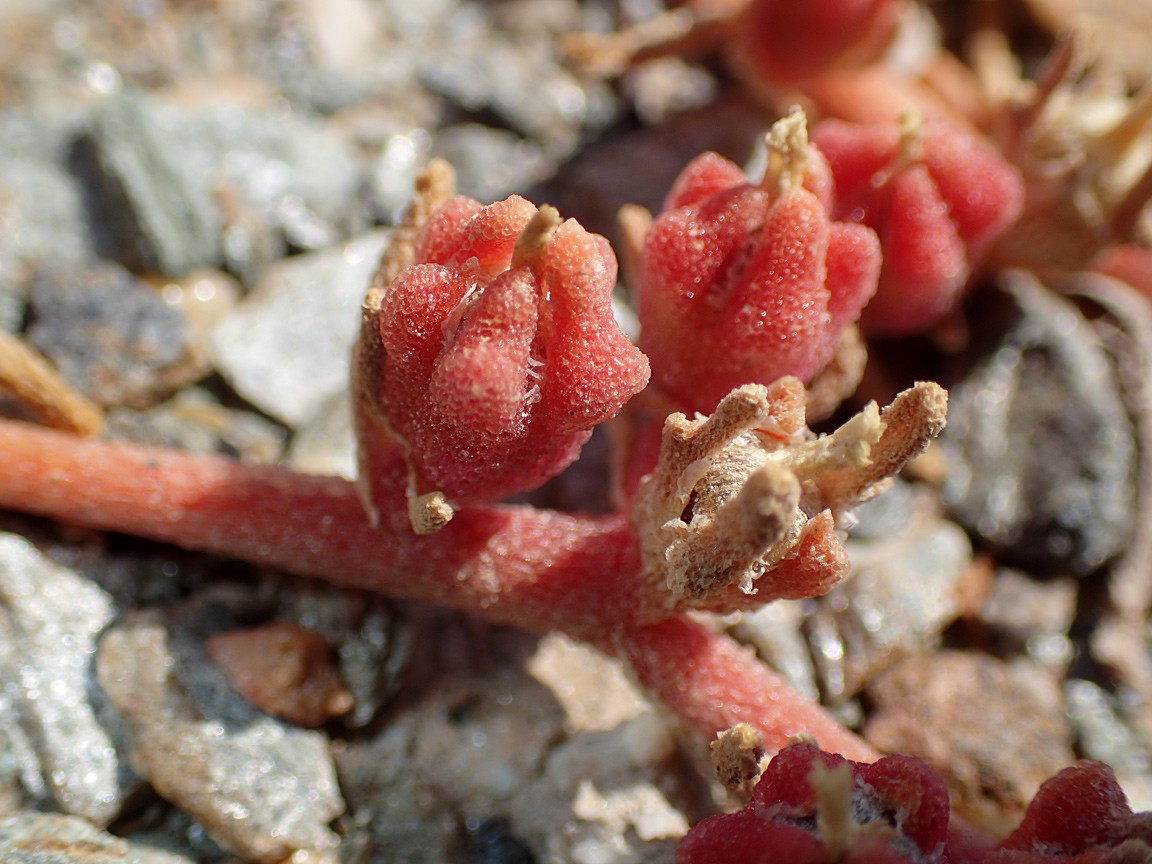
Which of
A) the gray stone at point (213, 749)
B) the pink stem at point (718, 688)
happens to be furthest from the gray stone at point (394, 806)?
the pink stem at point (718, 688)

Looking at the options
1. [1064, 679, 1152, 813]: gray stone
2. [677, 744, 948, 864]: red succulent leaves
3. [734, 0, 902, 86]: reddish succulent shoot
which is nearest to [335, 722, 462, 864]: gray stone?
[677, 744, 948, 864]: red succulent leaves

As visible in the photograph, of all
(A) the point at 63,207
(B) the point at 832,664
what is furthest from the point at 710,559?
(A) the point at 63,207

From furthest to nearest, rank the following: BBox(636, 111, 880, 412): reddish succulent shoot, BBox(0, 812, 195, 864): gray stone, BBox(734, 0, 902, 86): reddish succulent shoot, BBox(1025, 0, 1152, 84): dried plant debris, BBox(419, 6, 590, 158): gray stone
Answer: BBox(1025, 0, 1152, 84): dried plant debris, BBox(419, 6, 590, 158): gray stone, BBox(734, 0, 902, 86): reddish succulent shoot, BBox(636, 111, 880, 412): reddish succulent shoot, BBox(0, 812, 195, 864): gray stone

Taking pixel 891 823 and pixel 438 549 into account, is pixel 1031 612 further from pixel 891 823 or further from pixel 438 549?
pixel 438 549

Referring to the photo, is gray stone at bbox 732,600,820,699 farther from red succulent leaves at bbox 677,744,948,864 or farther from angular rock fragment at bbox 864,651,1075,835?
red succulent leaves at bbox 677,744,948,864

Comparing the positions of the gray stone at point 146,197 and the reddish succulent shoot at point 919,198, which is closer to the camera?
the reddish succulent shoot at point 919,198

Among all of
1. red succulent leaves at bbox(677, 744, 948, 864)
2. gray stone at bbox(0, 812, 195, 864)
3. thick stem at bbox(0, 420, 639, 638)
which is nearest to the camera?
red succulent leaves at bbox(677, 744, 948, 864)

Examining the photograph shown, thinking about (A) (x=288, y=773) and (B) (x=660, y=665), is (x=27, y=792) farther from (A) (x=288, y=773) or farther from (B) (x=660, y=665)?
(B) (x=660, y=665)

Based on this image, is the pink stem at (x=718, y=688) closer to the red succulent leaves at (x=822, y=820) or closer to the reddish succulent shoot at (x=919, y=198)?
the red succulent leaves at (x=822, y=820)
